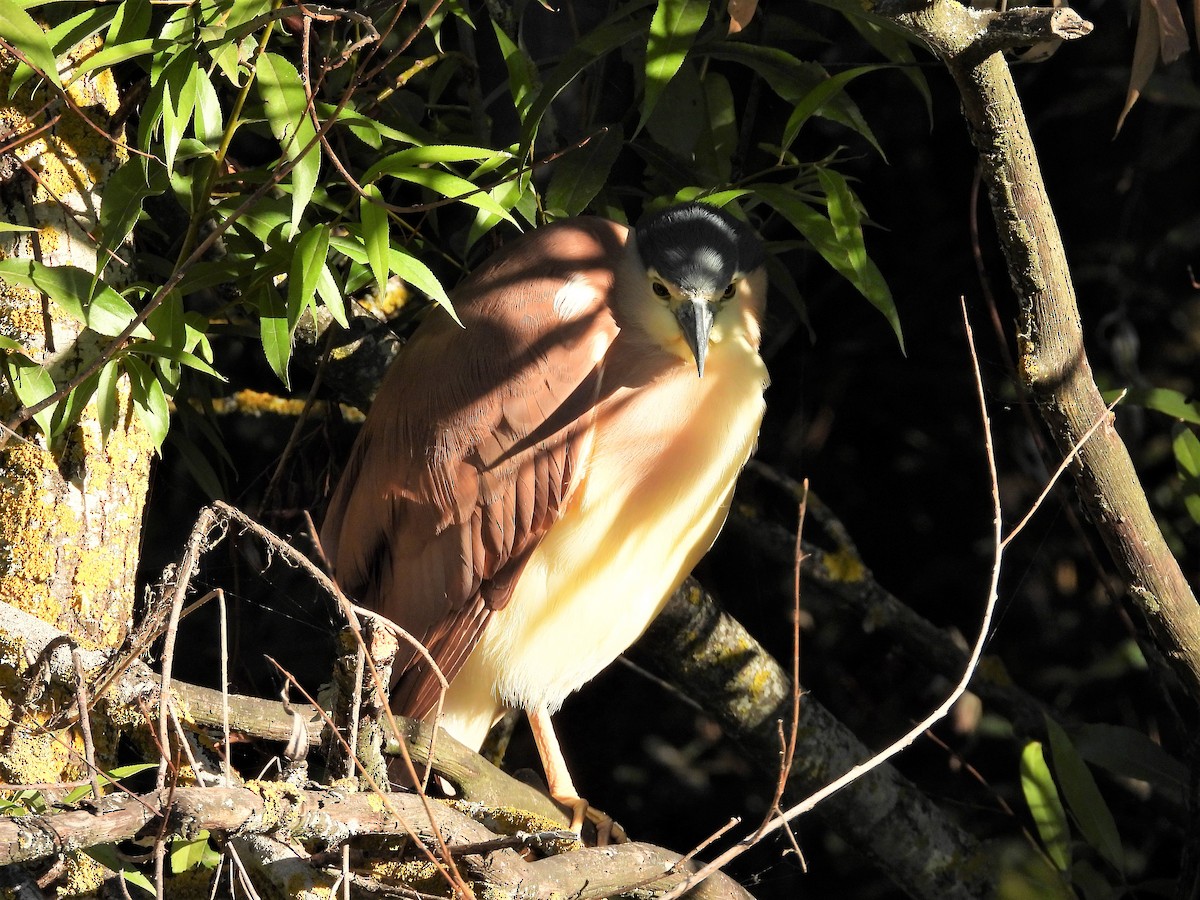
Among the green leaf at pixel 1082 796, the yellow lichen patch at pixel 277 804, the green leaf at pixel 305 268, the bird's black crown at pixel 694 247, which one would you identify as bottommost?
the green leaf at pixel 1082 796

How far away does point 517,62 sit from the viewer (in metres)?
1.77

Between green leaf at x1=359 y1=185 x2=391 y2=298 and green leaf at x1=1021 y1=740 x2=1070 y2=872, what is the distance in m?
1.40

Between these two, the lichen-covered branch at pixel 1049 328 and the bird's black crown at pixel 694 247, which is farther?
the bird's black crown at pixel 694 247

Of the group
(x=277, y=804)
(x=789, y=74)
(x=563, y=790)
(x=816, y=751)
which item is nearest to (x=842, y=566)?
(x=816, y=751)

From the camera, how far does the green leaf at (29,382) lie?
140 centimetres

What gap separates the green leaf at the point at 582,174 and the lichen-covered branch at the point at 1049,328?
71 centimetres

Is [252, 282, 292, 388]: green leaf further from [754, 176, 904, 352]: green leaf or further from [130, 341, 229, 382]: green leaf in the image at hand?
[754, 176, 904, 352]: green leaf

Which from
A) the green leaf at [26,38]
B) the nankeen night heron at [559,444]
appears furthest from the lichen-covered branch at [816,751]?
the green leaf at [26,38]

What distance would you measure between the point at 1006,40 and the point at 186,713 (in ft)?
3.73

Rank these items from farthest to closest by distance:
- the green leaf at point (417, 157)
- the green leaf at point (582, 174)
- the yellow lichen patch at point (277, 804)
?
the green leaf at point (582, 174) < the green leaf at point (417, 157) < the yellow lichen patch at point (277, 804)

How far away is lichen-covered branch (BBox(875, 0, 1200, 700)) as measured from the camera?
1275 millimetres

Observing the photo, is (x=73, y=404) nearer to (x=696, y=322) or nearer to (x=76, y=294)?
(x=76, y=294)

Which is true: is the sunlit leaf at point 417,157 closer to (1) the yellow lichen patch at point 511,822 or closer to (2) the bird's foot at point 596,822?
(1) the yellow lichen patch at point 511,822

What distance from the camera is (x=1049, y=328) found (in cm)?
148
